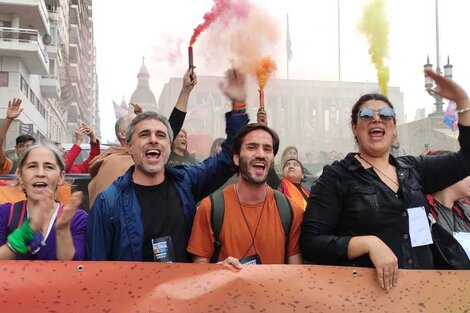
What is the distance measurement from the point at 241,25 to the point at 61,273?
4.60m

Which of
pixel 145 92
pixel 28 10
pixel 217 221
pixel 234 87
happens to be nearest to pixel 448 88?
pixel 234 87

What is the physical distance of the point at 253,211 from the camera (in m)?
2.62

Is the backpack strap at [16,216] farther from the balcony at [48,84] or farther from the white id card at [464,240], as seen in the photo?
the balcony at [48,84]

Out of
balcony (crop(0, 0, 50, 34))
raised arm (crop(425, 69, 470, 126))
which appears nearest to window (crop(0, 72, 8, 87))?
balcony (crop(0, 0, 50, 34))

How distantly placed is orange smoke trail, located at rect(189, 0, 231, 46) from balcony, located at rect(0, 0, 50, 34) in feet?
85.3

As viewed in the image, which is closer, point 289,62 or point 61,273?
point 61,273

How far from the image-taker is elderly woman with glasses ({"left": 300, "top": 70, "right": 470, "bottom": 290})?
2.34 m

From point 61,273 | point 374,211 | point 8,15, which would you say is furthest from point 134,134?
point 8,15

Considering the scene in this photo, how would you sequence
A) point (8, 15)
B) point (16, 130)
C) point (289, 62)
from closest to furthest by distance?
1. point (289, 62)
2. point (16, 130)
3. point (8, 15)

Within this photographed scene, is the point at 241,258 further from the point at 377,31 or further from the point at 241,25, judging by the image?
the point at 377,31

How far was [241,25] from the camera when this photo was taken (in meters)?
6.17

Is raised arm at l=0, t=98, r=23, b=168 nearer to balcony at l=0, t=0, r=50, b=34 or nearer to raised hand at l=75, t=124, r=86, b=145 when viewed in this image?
raised hand at l=75, t=124, r=86, b=145

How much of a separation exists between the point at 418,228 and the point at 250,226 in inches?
33.2

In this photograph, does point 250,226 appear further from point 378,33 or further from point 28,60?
point 28,60
